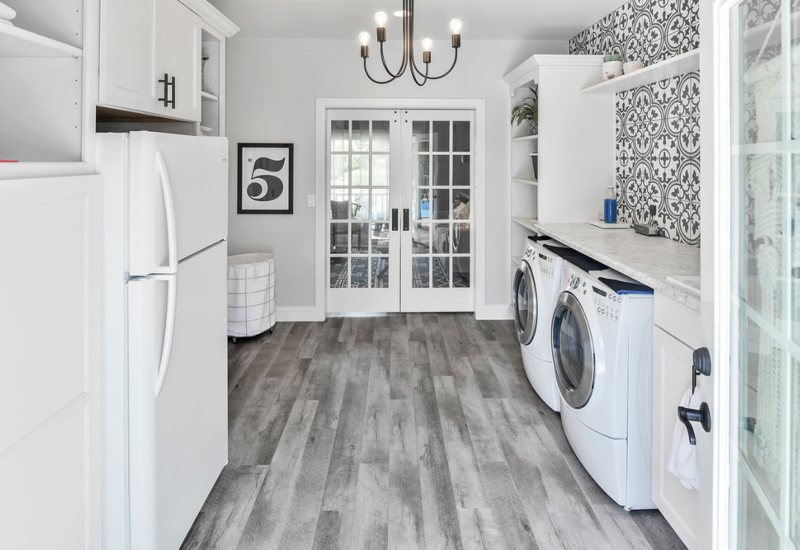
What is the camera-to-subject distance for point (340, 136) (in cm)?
534

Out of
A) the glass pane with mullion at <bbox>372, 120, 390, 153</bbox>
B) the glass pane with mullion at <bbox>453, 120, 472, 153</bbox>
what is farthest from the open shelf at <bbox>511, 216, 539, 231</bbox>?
the glass pane with mullion at <bbox>372, 120, 390, 153</bbox>

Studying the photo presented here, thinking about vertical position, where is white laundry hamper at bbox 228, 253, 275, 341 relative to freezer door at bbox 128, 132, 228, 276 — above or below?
below

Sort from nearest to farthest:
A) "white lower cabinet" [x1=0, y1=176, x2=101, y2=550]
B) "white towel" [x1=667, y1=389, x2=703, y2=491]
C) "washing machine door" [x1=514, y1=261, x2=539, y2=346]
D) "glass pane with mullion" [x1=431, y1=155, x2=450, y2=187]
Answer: "white lower cabinet" [x1=0, y1=176, x2=101, y2=550]
"white towel" [x1=667, y1=389, x2=703, y2=491]
"washing machine door" [x1=514, y1=261, x2=539, y2=346]
"glass pane with mullion" [x1=431, y1=155, x2=450, y2=187]

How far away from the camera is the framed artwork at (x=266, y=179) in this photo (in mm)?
5168

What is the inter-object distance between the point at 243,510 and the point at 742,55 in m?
2.14

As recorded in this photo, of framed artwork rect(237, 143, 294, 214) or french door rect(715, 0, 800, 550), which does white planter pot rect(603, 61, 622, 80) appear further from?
french door rect(715, 0, 800, 550)

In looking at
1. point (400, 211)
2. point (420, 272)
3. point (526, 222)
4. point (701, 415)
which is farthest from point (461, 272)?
point (701, 415)

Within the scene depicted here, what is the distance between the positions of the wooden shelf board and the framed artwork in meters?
3.70

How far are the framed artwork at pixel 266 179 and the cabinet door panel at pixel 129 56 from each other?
309 cm

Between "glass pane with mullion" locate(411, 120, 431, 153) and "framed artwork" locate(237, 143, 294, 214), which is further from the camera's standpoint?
"glass pane with mullion" locate(411, 120, 431, 153)

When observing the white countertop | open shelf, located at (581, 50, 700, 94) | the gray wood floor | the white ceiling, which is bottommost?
the gray wood floor

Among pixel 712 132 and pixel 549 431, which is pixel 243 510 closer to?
pixel 549 431

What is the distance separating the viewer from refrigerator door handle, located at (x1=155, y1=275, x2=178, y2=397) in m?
1.69

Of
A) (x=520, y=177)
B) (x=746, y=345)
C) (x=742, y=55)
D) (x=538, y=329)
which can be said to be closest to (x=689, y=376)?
(x=746, y=345)
